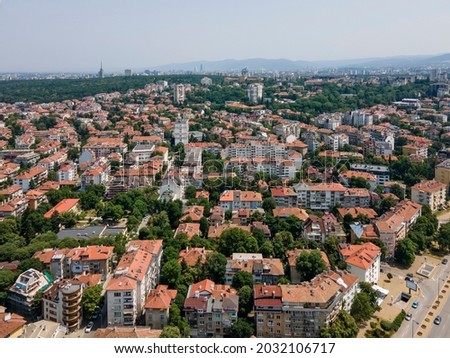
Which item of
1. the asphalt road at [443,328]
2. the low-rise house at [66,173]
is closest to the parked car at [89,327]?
the asphalt road at [443,328]

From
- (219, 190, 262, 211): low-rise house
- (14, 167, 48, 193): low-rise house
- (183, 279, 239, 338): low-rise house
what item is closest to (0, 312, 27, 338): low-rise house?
(183, 279, 239, 338): low-rise house

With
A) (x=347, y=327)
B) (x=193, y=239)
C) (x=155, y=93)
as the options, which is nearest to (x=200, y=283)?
(x=193, y=239)

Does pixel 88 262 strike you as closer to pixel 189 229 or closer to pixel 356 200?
pixel 189 229

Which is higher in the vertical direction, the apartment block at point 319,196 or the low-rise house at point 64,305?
the apartment block at point 319,196

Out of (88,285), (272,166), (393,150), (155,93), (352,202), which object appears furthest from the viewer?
(155,93)

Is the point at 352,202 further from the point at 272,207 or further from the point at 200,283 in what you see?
the point at 200,283

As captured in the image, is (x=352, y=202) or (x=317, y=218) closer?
(x=317, y=218)

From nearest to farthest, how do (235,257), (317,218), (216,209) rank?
1. (235,257)
2. (317,218)
3. (216,209)

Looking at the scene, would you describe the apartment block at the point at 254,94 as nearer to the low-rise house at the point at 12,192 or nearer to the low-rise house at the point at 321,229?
the low-rise house at the point at 12,192

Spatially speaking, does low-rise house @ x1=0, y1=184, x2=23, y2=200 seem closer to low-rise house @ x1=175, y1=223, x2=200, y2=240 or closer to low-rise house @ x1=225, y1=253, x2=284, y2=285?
low-rise house @ x1=175, y1=223, x2=200, y2=240
